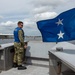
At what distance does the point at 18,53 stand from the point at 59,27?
136 cm

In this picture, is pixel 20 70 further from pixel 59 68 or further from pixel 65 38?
pixel 59 68

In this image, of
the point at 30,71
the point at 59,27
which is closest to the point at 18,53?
the point at 30,71

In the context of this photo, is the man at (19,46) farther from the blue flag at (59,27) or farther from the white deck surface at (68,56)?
the white deck surface at (68,56)

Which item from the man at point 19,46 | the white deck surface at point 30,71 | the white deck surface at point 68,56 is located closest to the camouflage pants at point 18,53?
the man at point 19,46

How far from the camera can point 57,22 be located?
606 centimetres

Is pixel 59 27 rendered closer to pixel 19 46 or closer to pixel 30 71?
pixel 19 46

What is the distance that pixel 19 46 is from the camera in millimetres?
6000

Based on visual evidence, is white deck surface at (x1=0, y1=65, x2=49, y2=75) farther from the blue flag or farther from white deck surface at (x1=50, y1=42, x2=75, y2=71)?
white deck surface at (x1=50, y1=42, x2=75, y2=71)

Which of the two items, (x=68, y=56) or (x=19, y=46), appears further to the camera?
(x=19, y=46)

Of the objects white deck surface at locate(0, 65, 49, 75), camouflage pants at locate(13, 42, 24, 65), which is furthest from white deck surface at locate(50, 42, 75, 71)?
camouflage pants at locate(13, 42, 24, 65)

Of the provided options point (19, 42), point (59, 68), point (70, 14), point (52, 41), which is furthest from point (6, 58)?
point (59, 68)

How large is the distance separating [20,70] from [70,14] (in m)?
2.05

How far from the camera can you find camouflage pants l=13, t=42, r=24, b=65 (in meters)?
6.01

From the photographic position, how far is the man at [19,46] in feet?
19.3
